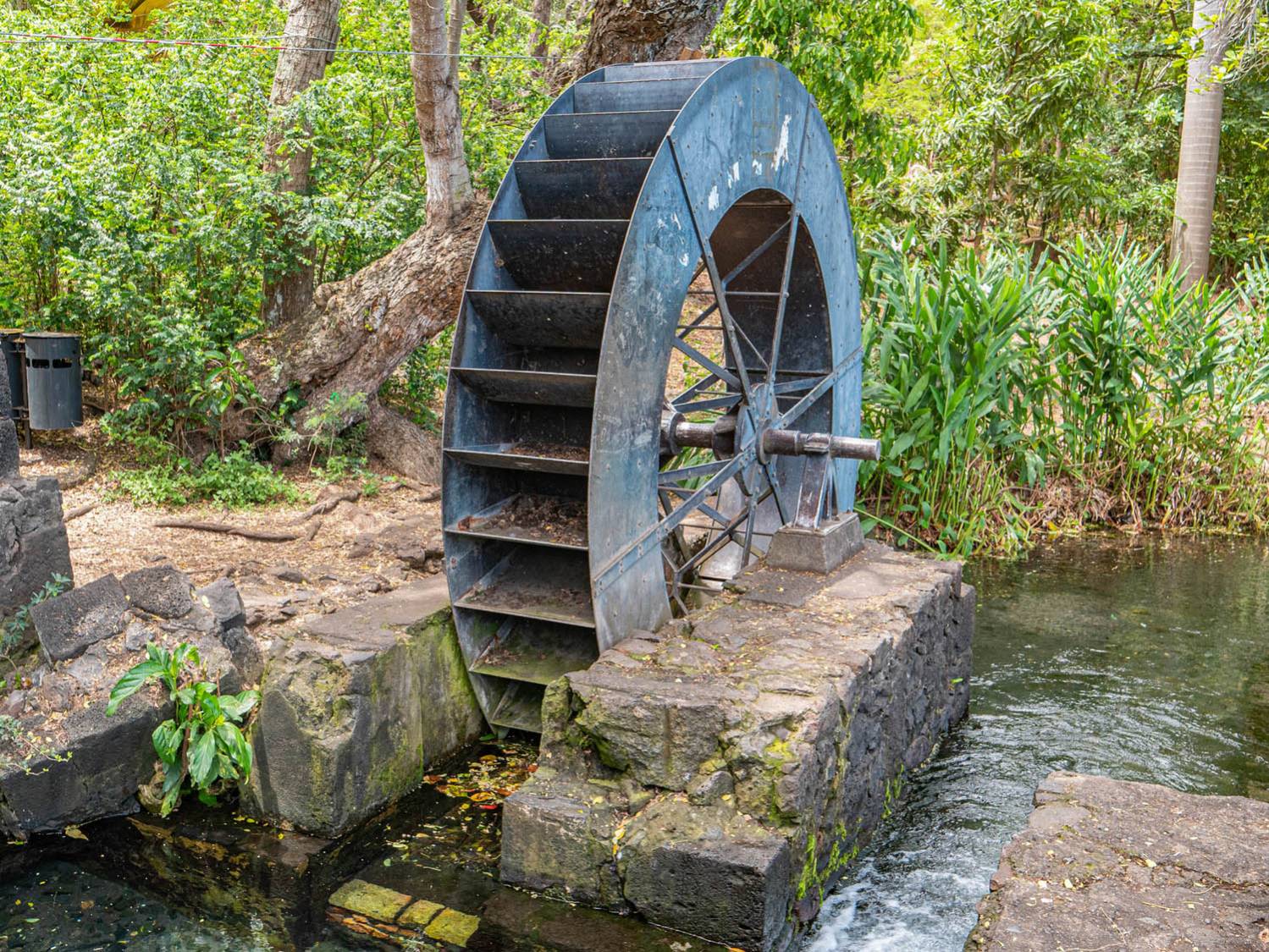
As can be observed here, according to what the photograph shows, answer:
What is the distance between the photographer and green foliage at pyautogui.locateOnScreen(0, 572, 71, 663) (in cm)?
425

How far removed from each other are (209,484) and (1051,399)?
18.5 ft

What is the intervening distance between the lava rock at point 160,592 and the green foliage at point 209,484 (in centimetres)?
229

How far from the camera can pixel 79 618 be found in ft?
13.9

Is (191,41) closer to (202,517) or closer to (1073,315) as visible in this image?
(202,517)

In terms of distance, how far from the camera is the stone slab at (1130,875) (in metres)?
2.53

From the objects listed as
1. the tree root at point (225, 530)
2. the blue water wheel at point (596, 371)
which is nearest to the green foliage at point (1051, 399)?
the blue water wheel at point (596, 371)

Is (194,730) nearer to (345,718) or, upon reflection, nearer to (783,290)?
(345,718)

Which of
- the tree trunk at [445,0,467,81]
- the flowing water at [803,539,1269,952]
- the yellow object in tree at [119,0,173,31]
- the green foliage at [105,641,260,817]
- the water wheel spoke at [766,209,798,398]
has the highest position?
the yellow object in tree at [119,0,173,31]

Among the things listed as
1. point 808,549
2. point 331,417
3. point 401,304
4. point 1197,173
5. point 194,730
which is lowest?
point 194,730

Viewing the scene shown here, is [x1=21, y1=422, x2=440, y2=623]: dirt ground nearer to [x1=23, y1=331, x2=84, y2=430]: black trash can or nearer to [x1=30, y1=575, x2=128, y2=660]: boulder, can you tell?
[x1=23, y1=331, x2=84, y2=430]: black trash can

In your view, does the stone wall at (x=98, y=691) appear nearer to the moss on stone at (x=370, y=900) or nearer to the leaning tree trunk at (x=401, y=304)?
the moss on stone at (x=370, y=900)

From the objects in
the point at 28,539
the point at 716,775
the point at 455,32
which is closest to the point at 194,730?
the point at 28,539

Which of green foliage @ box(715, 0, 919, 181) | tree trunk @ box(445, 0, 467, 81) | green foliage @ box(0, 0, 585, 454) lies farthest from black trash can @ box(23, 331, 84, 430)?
green foliage @ box(715, 0, 919, 181)

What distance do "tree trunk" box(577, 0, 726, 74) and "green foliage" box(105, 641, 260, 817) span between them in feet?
15.4
